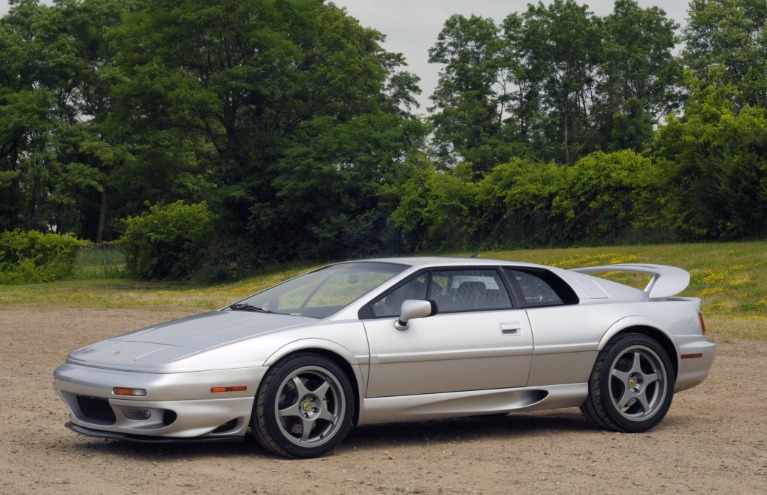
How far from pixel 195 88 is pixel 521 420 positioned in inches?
1645

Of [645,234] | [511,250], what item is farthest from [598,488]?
[511,250]

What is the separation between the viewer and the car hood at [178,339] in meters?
7.09

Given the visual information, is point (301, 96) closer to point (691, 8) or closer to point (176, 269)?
point (176, 269)

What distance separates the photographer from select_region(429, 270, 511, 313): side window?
8.01 m

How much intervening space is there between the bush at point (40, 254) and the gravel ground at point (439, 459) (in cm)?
4522

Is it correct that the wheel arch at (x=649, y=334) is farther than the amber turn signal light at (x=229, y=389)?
Yes

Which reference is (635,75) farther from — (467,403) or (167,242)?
(467,403)

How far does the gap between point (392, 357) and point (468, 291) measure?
3.19 ft

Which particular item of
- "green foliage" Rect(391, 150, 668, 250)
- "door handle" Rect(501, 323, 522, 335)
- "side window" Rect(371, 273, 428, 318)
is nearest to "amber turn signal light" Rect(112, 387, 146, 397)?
"side window" Rect(371, 273, 428, 318)

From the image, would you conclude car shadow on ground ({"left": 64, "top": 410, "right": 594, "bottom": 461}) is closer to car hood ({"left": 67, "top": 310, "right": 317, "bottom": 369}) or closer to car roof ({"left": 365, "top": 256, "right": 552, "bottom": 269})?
car hood ({"left": 67, "top": 310, "right": 317, "bottom": 369})

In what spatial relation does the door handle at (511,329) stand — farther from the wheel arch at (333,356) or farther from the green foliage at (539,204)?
the green foliage at (539,204)

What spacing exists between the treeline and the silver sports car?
18.7m

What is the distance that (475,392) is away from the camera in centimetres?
784

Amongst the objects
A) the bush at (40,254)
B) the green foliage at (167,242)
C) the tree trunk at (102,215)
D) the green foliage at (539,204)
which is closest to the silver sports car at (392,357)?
the green foliage at (539,204)
